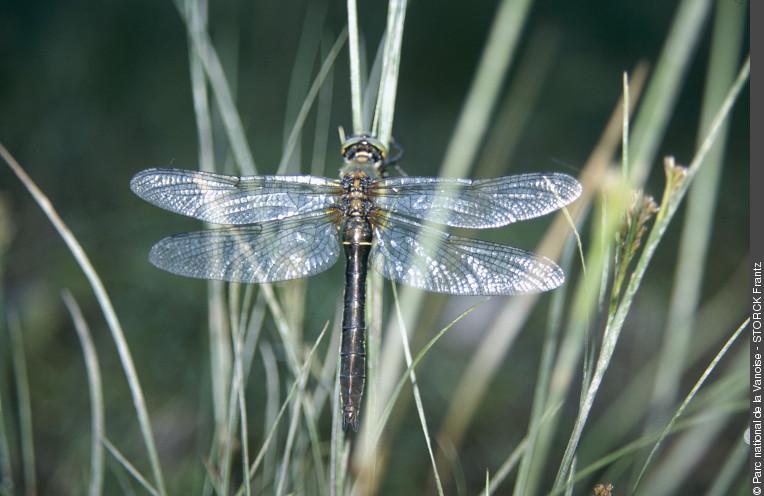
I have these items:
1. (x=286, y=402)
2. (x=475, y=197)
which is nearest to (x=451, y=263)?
(x=475, y=197)

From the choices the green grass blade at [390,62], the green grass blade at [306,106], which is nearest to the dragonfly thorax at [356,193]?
the green grass blade at [306,106]

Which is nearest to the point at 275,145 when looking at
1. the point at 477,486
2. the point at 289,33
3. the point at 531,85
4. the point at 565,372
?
the point at 289,33

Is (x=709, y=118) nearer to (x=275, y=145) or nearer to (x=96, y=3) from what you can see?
(x=275, y=145)

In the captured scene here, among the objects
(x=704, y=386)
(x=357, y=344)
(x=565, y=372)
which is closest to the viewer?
(x=565, y=372)

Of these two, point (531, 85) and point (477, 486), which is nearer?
point (477, 486)

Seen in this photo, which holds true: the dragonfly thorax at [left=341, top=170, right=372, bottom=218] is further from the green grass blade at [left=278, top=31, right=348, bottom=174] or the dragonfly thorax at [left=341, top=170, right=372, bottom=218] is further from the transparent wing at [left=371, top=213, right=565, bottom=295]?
the green grass blade at [left=278, top=31, right=348, bottom=174]

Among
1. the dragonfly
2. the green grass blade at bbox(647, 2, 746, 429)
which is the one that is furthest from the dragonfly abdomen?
the green grass blade at bbox(647, 2, 746, 429)

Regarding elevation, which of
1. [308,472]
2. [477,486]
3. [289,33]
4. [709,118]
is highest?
[289,33]
